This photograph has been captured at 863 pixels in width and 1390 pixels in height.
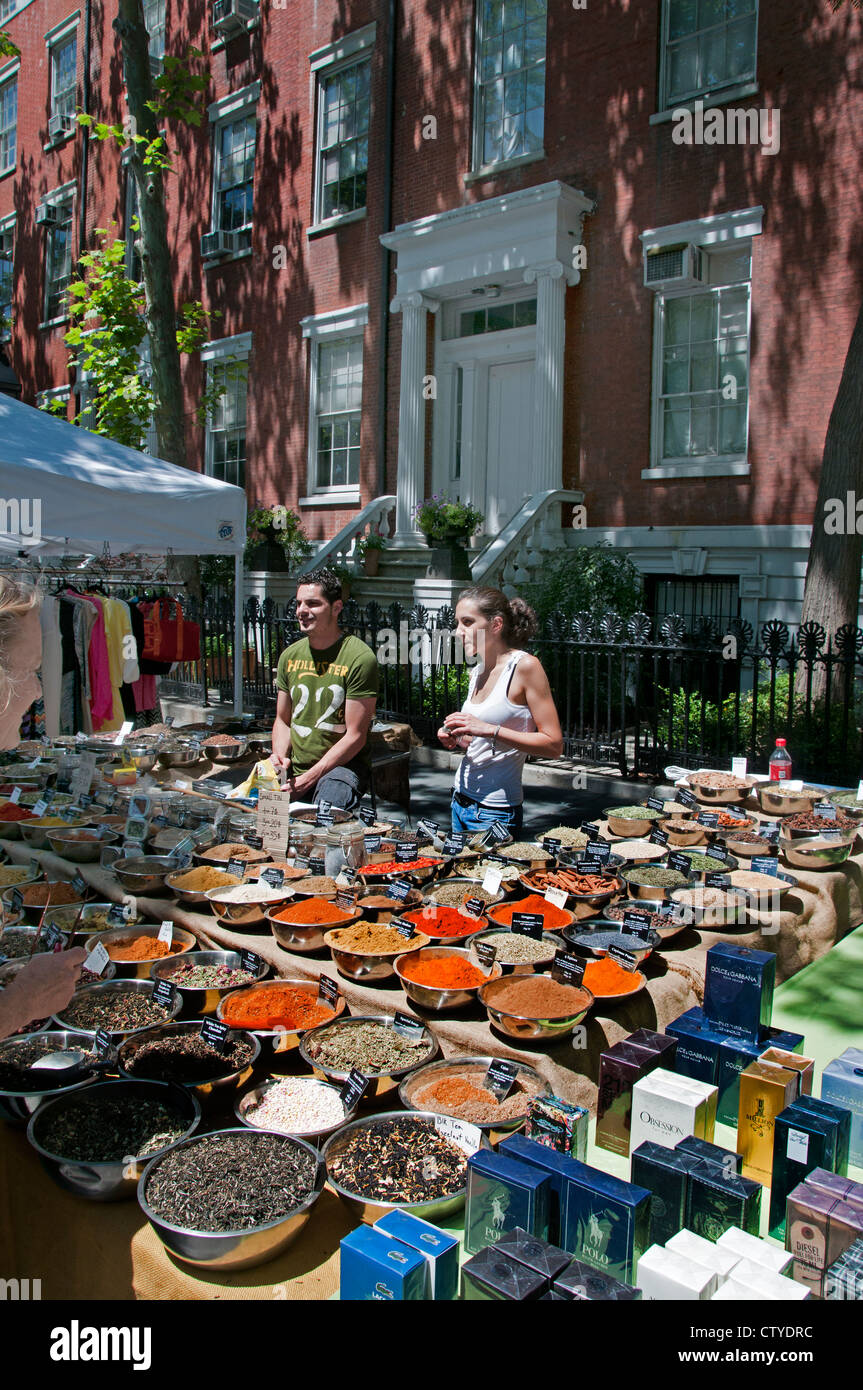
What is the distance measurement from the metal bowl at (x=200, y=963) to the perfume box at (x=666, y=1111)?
119cm

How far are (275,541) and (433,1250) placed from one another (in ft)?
48.9

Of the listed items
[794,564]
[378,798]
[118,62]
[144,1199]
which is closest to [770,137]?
[794,564]

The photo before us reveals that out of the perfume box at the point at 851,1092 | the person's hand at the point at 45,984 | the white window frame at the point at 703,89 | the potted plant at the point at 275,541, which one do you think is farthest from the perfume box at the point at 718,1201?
the potted plant at the point at 275,541

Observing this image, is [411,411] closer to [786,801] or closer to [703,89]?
[703,89]

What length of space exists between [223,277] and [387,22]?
525 centimetres

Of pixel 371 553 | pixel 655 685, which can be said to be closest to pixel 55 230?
pixel 371 553

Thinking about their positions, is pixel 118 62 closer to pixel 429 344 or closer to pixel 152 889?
pixel 429 344

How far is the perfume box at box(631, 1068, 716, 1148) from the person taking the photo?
2.11 meters

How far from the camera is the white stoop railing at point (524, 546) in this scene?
39.9ft

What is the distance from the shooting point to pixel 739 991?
2635 mm

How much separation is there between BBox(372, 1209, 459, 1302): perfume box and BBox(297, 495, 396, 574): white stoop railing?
1307 centimetres

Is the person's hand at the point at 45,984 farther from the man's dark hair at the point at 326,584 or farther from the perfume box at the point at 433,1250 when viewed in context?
the man's dark hair at the point at 326,584

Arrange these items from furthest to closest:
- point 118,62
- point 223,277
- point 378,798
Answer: point 118,62, point 223,277, point 378,798
